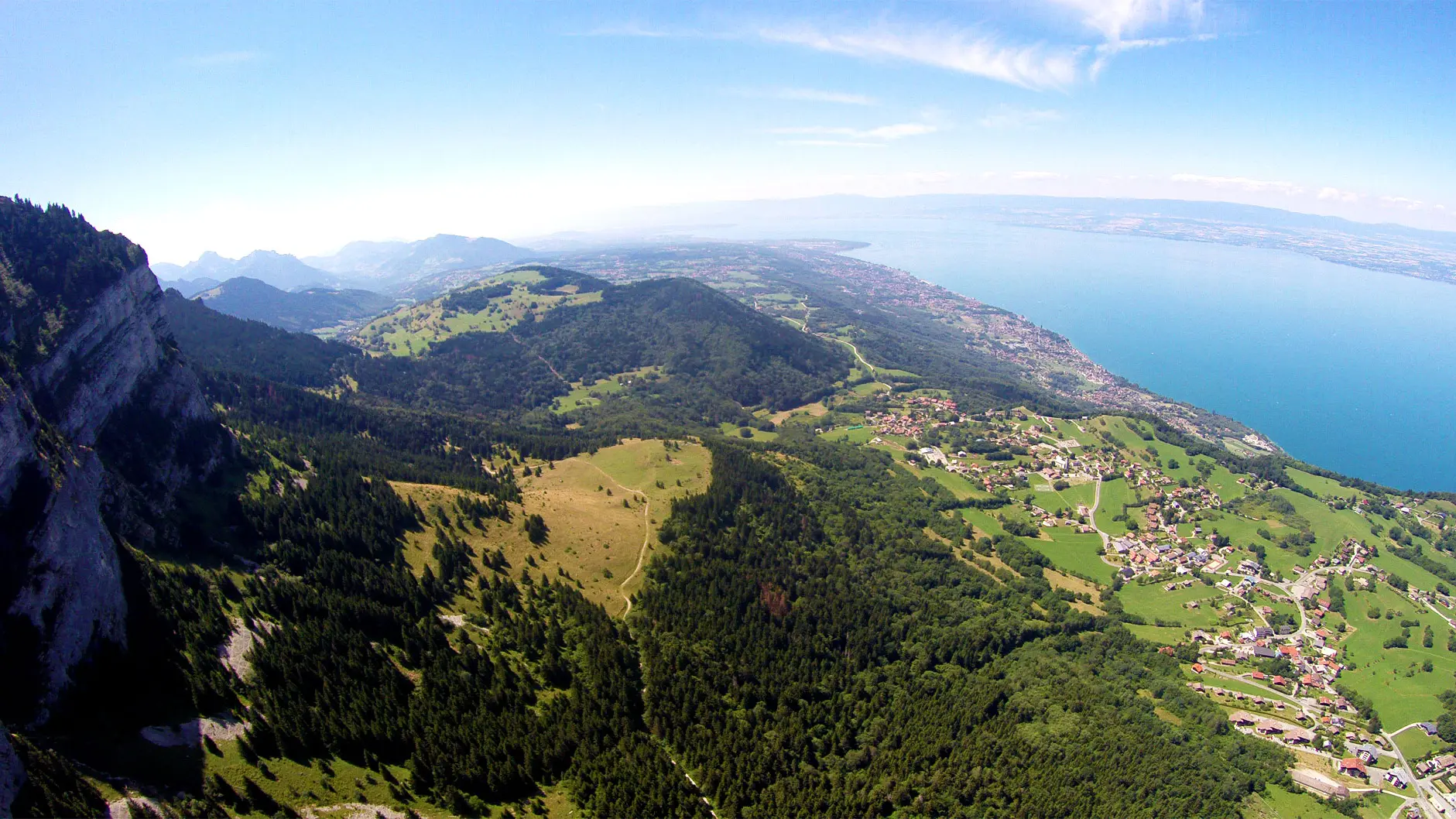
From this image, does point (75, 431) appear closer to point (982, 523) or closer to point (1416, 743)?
point (982, 523)

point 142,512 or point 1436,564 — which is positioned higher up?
point 142,512

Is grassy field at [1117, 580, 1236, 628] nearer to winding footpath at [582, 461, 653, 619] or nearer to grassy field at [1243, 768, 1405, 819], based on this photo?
grassy field at [1243, 768, 1405, 819]

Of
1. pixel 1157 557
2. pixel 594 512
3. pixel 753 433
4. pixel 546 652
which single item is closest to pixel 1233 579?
pixel 1157 557

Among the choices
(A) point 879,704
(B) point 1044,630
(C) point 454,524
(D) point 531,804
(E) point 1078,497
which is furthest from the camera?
(E) point 1078,497

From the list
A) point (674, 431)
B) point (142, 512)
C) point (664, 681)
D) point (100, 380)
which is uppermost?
point (100, 380)

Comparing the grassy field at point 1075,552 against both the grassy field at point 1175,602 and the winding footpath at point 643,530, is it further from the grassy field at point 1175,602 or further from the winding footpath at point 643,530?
the winding footpath at point 643,530

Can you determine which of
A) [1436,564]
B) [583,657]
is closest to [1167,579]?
[1436,564]

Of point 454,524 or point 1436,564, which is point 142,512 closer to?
point 454,524
